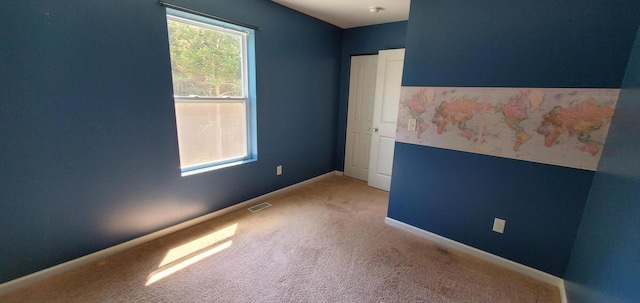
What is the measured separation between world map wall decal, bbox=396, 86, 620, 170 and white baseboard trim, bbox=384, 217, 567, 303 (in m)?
0.88

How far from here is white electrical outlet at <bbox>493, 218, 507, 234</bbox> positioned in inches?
84.0

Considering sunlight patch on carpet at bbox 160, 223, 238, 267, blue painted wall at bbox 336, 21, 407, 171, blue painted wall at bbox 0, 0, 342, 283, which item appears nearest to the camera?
blue painted wall at bbox 0, 0, 342, 283

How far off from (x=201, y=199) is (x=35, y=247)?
117 centimetres

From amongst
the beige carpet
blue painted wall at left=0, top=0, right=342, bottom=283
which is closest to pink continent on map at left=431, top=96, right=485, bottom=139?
the beige carpet

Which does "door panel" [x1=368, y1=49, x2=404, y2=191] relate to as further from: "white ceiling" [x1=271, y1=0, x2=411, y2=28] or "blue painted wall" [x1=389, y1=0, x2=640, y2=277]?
"blue painted wall" [x1=389, y1=0, x2=640, y2=277]

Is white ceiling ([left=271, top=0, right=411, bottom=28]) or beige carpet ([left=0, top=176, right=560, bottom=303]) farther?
white ceiling ([left=271, top=0, right=411, bottom=28])

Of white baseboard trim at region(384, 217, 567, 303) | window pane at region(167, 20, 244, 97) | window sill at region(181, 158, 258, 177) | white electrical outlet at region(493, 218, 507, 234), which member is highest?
window pane at region(167, 20, 244, 97)

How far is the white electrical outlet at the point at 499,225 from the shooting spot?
2135 mm

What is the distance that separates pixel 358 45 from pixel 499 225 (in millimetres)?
2952

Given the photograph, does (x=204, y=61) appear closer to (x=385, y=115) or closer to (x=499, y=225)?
(x=385, y=115)

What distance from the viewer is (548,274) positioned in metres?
2.00

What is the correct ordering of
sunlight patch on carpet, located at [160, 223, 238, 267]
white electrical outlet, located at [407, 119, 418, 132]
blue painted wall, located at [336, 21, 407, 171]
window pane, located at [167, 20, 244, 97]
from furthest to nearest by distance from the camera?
blue painted wall, located at [336, 21, 407, 171] → white electrical outlet, located at [407, 119, 418, 132] → window pane, located at [167, 20, 244, 97] → sunlight patch on carpet, located at [160, 223, 238, 267]

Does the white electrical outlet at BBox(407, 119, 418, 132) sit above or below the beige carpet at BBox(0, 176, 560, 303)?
above

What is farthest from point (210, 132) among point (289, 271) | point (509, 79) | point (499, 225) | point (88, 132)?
point (499, 225)
